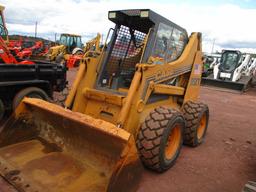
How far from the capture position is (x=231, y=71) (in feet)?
49.5

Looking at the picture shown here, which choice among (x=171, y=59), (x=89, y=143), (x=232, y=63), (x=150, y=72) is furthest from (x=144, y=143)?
(x=232, y=63)

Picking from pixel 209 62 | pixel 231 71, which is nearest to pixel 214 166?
pixel 231 71

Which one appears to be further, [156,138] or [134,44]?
[134,44]

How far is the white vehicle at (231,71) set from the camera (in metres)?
14.6

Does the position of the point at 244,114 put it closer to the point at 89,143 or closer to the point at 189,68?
the point at 189,68

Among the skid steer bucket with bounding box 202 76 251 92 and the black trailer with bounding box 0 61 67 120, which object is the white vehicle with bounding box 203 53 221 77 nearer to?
the skid steer bucket with bounding box 202 76 251 92

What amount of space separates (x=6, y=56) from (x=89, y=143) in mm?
3838

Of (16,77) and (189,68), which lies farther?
(16,77)

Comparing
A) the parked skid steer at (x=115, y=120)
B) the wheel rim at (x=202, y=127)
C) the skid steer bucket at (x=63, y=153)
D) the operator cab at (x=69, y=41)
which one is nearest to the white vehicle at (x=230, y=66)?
the wheel rim at (x=202, y=127)

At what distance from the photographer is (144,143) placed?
322 cm

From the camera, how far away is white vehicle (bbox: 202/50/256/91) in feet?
48.0

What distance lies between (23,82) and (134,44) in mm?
2401

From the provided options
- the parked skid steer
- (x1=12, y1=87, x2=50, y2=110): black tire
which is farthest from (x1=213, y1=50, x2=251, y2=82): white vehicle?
(x1=12, y1=87, x2=50, y2=110): black tire

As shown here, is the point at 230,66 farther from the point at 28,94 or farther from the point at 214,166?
the point at 28,94
